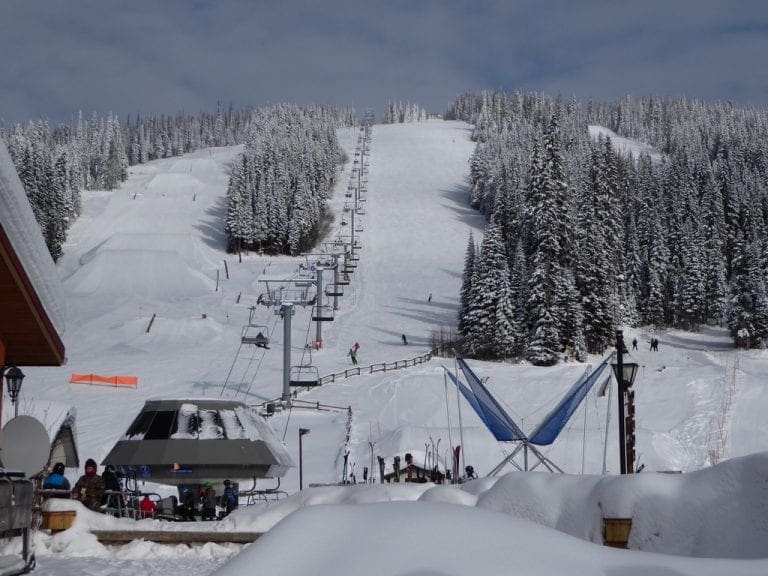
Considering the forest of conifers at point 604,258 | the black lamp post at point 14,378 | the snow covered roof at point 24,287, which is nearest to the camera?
the snow covered roof at point 24,287

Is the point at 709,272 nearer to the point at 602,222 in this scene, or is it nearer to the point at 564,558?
the point at 602,222

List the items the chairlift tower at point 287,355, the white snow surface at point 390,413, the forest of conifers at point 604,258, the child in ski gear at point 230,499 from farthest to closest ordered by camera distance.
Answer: the forest of conifers at point 604,258 → the chairlift tower at point 287,355 → the child in ski gear at point 230,499 → the white snow surface at point 390,413

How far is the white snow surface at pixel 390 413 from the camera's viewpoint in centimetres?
398

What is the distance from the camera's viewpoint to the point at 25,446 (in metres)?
8.95

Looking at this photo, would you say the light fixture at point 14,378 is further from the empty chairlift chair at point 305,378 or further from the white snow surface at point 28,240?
the empty chairlift chair at point 305,378

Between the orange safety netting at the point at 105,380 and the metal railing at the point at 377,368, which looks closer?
the orange safety netting at the point at 105,380

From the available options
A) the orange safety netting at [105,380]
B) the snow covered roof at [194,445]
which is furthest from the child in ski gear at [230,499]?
the orange safety netting at [105,380]

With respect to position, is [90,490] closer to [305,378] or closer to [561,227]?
[305,378]

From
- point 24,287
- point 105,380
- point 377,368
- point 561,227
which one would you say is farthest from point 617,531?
point 561,227

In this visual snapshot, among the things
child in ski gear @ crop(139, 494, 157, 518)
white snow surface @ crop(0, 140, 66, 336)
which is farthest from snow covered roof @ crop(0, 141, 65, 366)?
child in ski gear @ crop(139, 494, 157, 518)

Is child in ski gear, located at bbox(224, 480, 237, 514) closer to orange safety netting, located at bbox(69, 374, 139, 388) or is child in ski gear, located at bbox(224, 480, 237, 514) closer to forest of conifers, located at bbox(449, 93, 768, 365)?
orange safety netting, located at bbox(69, 374, 139, 388)

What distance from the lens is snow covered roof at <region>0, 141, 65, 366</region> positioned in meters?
9.30

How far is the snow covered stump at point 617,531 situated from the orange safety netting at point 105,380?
123 ft

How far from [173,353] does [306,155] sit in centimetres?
7295
